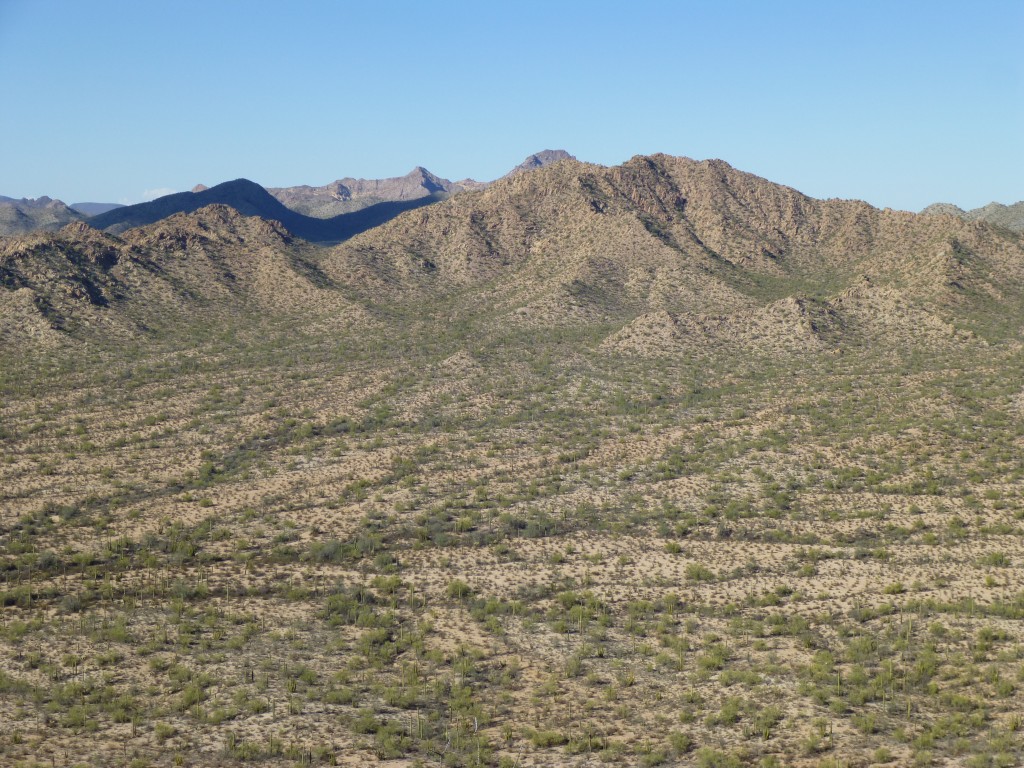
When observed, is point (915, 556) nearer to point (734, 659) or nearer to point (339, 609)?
point (734, 659)

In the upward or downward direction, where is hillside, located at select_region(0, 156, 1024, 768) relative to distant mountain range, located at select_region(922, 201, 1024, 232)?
downward

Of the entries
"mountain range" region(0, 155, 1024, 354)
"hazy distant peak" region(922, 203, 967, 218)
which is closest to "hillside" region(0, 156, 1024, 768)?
"mountain range" region(0, 155, 1024, 354)

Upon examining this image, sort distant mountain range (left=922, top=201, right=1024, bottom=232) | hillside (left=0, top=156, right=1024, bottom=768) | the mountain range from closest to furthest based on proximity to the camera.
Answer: hillside (left=0, top=156, right=1024, bottom=768) < the mountain range < distant mountain range (left=922, top=201, right=1024, bottom=232)

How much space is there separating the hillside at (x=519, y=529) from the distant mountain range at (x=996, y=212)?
231 ft

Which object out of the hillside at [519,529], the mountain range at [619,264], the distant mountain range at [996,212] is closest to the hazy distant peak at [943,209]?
the distant mountain range at [996,212]

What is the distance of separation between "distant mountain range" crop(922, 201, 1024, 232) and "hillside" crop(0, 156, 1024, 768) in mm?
70430

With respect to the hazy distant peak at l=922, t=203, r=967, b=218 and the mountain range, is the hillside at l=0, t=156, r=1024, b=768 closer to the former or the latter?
the mountain range

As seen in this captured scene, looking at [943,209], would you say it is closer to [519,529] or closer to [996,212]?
[996,212]

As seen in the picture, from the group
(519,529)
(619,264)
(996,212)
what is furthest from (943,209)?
(519,529)

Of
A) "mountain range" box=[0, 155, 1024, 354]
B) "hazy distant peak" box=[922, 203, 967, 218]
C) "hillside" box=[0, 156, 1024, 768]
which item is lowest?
"hillside" box=[0, 156, 1024, 768]

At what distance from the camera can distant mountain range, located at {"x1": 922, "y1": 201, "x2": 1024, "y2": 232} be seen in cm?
15025

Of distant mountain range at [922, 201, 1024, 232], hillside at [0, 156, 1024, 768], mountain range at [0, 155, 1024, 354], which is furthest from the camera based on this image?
distant mountain range at [922, 201, 1024, 232]

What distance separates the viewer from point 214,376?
65.4 m

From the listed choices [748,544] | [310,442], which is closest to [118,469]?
[310,442]
